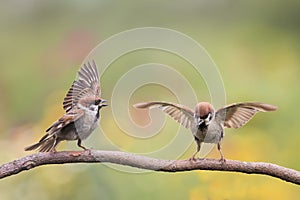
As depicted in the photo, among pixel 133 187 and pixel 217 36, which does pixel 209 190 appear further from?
pixel 217 36

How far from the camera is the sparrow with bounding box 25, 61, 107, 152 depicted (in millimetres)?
560

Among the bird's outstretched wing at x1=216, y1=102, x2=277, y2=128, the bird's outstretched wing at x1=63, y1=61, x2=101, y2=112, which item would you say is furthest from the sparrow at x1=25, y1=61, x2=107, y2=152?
the bird's outstretched wing at x1=216, y1=102, x2=277, y2=128

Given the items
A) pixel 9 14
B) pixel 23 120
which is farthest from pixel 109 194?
pixel 9 14

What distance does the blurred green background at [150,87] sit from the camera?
969 mm

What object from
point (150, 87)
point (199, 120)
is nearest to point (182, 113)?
point (199, 120)

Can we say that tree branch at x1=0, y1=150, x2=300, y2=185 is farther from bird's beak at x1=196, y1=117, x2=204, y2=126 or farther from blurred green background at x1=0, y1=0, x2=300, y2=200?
blurred green background at x1=0, y1=0, x2=300, y2=200

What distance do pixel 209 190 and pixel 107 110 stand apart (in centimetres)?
27

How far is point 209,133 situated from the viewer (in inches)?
22.8

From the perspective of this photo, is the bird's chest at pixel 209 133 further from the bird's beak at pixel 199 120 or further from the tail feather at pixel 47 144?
the tail feather at pixel 47 144

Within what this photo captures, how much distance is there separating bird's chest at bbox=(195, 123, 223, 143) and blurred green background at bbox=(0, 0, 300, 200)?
284mm

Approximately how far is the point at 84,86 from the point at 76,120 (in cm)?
6

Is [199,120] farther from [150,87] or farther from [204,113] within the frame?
[150,87]

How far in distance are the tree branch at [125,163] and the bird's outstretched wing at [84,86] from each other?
60mm

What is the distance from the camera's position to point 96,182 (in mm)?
967
